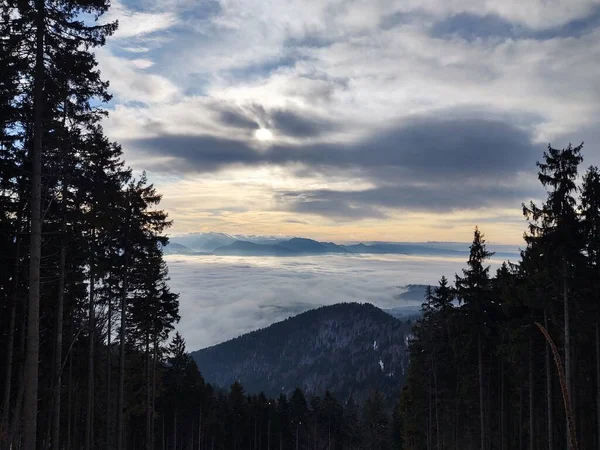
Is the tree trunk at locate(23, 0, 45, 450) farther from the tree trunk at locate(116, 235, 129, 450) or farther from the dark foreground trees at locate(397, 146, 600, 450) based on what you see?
the dark foreground trees at locate(397, 146, 600, 450)

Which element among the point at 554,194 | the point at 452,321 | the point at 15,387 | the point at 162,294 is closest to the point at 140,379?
the point at 162,294

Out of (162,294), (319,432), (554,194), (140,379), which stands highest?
(554,194)

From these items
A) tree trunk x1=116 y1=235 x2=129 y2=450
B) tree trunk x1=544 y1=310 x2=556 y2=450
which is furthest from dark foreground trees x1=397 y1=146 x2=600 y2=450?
tree trunk x1=116 y1=235 x2=129 y2=450

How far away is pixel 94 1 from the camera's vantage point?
11.4 metres

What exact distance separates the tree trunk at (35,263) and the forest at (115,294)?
38 mm

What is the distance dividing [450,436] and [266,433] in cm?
3808

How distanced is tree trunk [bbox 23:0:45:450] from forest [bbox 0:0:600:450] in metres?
0.04

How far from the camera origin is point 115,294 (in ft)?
70.2

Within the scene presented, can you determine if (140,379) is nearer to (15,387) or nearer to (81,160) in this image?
(15,387)

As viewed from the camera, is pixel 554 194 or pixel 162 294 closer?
pixel 554 194

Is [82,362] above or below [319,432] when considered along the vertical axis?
above

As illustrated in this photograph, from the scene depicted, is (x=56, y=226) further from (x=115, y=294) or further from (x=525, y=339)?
(x=525, y=339)

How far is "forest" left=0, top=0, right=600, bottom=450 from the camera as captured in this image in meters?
11.2

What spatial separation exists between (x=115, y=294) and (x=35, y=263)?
10961 millimetres
